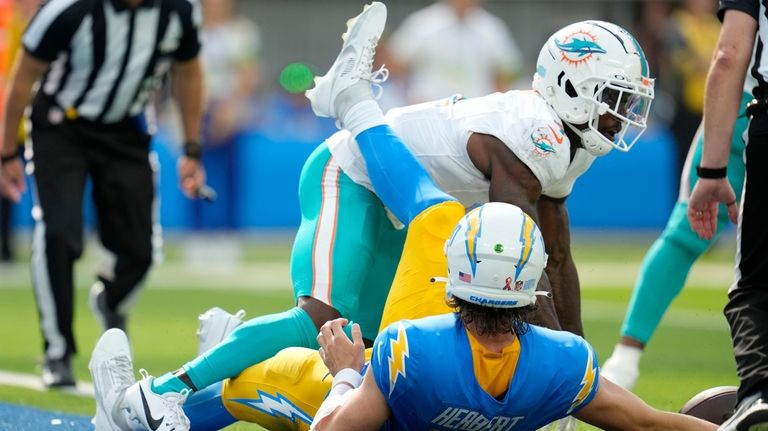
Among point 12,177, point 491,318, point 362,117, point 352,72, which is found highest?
point 352,72

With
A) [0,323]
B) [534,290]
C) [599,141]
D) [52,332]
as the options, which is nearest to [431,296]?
[534,290]

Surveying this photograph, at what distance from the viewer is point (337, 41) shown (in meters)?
21.0

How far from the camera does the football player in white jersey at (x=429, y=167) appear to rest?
455 centimetres

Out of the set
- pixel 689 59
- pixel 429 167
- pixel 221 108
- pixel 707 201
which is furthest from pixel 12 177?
pixel 689 59

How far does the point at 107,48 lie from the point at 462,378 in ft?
11.1

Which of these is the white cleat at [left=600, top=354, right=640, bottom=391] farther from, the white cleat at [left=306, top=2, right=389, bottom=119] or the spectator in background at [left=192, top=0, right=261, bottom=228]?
the spectator in background at [left=192, top=0, right=261, bottom=228]

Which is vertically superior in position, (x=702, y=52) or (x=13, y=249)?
(x=702, y=52)

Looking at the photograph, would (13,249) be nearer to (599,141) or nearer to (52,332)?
(52,332)

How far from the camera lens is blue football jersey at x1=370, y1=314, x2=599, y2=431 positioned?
3.80 metres

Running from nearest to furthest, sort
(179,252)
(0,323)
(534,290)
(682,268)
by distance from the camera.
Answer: (534,290) → (682,268) → (0,323) → (179,252)

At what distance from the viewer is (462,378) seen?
381cm

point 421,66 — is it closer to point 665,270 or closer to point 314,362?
point 665,270

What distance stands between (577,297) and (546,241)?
22 cm

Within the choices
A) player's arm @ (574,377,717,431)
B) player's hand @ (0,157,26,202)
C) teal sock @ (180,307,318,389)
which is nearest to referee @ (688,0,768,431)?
player's arm @ (574,377,717,431)
